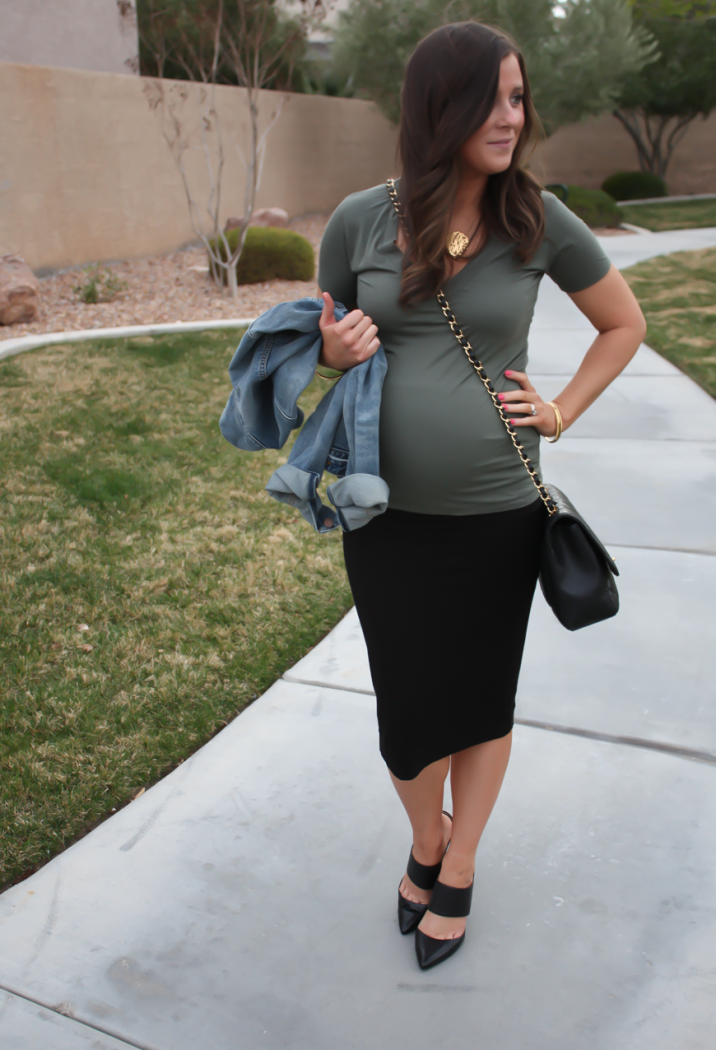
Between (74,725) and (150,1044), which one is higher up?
(150,1044)

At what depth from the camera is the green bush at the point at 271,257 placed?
415 inches

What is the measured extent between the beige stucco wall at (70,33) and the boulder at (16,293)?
4.40 m

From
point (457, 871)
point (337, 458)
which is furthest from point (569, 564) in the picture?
point (457, 871)

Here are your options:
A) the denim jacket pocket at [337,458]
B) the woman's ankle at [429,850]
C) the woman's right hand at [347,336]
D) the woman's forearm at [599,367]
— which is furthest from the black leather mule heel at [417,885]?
the woman's right hand at [347,336]

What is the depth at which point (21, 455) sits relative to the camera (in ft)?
17.0

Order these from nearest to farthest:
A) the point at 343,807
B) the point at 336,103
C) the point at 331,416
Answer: the point at 331,416 < the point at 343,807 < the point at 336,103

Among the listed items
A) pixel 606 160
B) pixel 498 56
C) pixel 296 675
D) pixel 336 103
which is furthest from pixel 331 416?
pixel 606 160

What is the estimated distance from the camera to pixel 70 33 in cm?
1181

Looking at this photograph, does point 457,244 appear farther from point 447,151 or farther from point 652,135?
point 652,135

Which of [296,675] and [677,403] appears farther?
[677,403]

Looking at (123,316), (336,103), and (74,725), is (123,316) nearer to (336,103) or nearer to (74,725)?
(74,725)

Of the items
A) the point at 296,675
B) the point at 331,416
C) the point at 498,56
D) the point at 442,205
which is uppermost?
the point at 498,56

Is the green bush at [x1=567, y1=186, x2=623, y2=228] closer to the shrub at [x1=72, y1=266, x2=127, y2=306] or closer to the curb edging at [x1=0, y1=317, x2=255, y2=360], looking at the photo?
the shrub at [x1=72, y1=266, x2=127, y2=306]

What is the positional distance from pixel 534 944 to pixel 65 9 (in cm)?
1338
